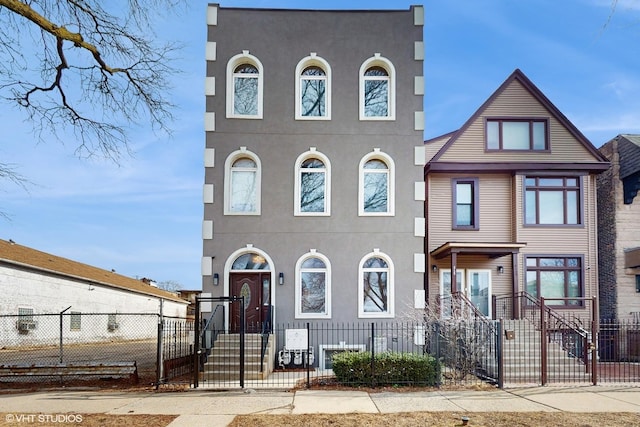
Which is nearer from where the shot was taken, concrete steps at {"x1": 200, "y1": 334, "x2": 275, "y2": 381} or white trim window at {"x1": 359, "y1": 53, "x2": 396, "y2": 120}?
concrete steps at {"x1": 200, "y1": 334, "x2": 275, "y2": 381}

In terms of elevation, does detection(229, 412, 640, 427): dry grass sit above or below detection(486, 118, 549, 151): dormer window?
below

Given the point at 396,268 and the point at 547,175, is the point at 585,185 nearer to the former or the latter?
the point at 547,175

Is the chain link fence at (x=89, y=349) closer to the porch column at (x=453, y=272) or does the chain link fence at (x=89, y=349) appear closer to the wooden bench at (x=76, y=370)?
the wooden bench at (x=76, y=370)

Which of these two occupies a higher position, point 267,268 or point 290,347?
point 267,268

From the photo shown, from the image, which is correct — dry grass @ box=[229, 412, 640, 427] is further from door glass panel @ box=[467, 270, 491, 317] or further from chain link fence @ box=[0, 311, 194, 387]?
door glass panel @ box=[467, 270, 491, 317]

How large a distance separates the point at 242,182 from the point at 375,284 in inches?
196

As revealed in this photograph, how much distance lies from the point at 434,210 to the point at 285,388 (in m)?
9.24

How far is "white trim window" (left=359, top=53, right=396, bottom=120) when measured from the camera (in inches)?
674

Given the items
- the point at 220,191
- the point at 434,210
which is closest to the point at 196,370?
the point at 220,191

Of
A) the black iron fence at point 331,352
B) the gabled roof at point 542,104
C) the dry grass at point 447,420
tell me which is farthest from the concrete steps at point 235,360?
the gabled roof at point 542,104

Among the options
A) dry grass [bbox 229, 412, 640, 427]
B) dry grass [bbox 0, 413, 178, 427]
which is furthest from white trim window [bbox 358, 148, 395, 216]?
dry grass [bbox 0, 413, 178, 427]

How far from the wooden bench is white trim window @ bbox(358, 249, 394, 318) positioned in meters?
6.66

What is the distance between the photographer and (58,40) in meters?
12.3

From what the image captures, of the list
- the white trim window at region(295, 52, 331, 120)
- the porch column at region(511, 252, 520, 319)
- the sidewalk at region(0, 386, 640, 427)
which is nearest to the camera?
the sidewalk at region(0, 386, 640, 427)
